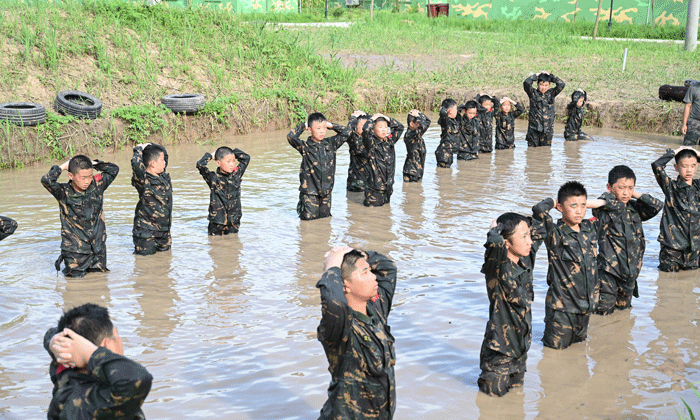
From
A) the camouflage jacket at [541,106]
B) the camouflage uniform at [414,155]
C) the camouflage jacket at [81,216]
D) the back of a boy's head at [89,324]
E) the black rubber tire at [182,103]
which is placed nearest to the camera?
the back of a boy's head at [89,324]

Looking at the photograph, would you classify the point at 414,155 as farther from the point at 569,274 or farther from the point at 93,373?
the point at 93,373

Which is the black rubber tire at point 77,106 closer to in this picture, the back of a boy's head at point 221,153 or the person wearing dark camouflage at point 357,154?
the person wearing dark camouflage at point 357,154

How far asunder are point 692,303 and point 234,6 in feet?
101

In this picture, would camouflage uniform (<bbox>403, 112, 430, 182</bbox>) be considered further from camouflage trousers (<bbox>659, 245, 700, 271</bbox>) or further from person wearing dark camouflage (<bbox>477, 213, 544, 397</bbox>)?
person wearing dark camouflage (<bbox>477, 213, 544, 397</bbox>)

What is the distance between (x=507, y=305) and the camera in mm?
4973

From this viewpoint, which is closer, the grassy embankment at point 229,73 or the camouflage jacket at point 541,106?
the grassy embankment at point 229,73

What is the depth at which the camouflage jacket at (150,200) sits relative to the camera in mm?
8242

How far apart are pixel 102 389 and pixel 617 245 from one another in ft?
16.8

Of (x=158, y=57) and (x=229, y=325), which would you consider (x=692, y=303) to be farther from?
(x=158, y=57)

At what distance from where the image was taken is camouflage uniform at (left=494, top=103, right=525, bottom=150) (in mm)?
14922

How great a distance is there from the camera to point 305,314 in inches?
259

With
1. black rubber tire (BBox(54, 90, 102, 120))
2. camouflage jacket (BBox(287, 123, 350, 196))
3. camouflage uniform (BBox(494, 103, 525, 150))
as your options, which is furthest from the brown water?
camouflage uniform (BBox(494, 103, 525, 150))

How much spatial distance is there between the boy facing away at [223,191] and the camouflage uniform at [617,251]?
4677 millimetres

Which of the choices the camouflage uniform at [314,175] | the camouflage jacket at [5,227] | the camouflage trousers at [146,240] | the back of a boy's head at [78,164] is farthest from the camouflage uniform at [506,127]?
the camouflage jacket at [5,227]
